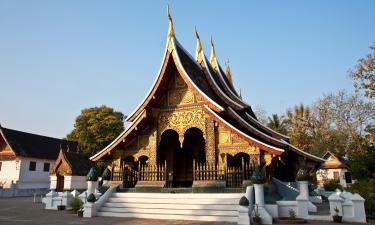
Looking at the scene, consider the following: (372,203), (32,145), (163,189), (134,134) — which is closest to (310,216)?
(372,203)

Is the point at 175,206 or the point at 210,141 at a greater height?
the point at 210,141

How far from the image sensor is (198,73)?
14.6 m

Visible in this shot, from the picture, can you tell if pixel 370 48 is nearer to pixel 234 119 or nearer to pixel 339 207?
pixel 234 119

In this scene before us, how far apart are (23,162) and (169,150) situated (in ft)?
69.7

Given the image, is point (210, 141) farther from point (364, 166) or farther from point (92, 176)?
point (364, 166)

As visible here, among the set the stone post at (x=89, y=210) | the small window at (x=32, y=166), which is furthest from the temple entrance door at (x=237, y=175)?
the small window at (x=32, y=166)

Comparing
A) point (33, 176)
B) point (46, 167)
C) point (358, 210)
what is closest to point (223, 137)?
point (358, 210)

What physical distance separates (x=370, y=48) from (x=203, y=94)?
16964 mm

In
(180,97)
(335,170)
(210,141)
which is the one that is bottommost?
(335,170)

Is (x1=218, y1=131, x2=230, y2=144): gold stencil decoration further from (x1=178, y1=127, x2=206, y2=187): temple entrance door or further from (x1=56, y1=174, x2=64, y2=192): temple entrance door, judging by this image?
(x1=56, y1=174, x2=64, y2=192): temple entrance door

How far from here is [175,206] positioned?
35.1 ft

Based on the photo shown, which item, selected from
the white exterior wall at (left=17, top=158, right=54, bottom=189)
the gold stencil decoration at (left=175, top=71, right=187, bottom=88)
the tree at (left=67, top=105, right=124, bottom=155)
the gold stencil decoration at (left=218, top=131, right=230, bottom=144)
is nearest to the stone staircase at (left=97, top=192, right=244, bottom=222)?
the gold stencil decoration at (left=218, top=131, right=230, bottom=144)

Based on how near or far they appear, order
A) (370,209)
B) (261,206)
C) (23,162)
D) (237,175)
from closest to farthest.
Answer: (261,206) → (370,209) → (237,175) → (23,162)

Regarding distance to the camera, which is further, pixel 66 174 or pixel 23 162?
pixel 23 162
